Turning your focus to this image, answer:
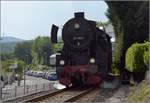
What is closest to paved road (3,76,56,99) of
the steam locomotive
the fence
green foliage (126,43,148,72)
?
the fence

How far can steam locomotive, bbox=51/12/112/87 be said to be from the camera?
2361 cm

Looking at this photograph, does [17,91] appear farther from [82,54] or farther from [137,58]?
[137,58]

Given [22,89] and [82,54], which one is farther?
[22,89]

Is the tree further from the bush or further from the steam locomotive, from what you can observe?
the steam locomotive

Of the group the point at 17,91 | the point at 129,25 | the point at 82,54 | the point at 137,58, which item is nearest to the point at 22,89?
the point at 17,91

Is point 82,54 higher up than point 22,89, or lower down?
higher up

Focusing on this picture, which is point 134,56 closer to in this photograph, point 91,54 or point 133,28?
point 91,54

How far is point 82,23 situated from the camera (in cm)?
2472

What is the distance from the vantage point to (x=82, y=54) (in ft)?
80.7

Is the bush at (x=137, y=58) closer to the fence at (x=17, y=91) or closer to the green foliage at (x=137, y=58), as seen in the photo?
the green foliage at (x=137, y=58)

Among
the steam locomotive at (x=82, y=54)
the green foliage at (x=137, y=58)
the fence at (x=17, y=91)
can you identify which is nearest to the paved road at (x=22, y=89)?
the fence at (x=17, y=91)

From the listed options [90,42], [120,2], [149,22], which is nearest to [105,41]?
[90,42]

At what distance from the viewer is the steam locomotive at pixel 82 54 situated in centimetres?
2361

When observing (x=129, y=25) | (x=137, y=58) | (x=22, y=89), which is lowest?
(x=22, y=89)
